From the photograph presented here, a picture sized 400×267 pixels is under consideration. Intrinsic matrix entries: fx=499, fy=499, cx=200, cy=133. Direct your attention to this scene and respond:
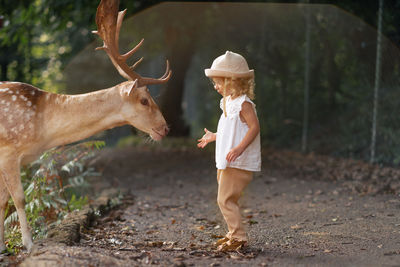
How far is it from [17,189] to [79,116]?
0.78m

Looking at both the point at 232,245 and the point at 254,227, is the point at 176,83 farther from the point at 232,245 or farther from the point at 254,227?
the point at 232,245

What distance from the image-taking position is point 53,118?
4.19 meters

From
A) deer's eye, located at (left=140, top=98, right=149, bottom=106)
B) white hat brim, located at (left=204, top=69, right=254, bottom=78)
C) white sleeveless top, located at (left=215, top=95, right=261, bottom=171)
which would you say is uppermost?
white hat brim, located at (left=204, top=69, right=254, bottom=78)

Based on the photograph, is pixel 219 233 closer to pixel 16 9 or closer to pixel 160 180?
pixel 160 180

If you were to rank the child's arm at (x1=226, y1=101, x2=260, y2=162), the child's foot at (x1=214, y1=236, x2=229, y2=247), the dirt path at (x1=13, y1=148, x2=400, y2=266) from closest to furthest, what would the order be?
the dirt path at (x1=13, y1=148, x2=400, y2=266), the child's arm at (x1=226, y1=101, x2=260, y2=162), the child's foot at (x1=214, y1=236, x2=229, y2=247)

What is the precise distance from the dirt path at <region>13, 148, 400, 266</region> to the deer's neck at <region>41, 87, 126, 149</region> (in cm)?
94

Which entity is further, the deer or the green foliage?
the green foliage

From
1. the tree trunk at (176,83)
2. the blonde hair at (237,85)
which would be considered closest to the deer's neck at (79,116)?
the blonde hair at (237,85)

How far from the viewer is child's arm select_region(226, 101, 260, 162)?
3.86 m

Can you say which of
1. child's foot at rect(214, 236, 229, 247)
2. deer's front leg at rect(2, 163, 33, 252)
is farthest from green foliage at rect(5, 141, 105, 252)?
child's foot at rect(214, 236, 229, 247)

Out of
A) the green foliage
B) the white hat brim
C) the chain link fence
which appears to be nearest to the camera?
the white hat brim

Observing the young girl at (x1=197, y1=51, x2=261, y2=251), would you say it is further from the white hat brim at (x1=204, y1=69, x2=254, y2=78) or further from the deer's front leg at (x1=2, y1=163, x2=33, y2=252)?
the deer's front leg at (x1=2, y1=163, x2=33, y2=252)

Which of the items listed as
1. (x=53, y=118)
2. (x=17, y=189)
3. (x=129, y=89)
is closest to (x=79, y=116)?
(x=53, y=118)

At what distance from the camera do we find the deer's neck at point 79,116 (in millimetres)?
4188
